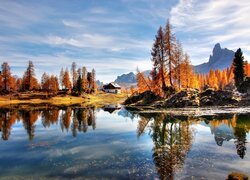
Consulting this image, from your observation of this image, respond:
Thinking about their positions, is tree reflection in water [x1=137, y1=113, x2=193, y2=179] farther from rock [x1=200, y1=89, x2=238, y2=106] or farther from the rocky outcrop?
rock [x1=200, y1=89, x2=238, y2=106]

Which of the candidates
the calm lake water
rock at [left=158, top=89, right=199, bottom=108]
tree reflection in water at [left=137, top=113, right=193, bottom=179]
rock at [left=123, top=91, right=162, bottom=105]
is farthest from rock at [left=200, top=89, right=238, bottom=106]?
the calm lake water

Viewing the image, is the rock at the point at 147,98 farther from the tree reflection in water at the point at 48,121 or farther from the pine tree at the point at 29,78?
the pine tree at the point at 29,78

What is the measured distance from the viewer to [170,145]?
928 inches

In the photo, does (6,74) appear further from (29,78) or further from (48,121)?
(48,121)

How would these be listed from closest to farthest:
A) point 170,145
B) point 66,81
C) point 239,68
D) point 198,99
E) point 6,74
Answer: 1. point 170,145
2. point 198,99
3. point 239,68
4. point 6,74
5. point 66,81

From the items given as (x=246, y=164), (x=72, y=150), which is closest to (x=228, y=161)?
(x=246, y=164)

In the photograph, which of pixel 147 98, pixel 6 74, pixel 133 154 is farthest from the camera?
pixel 6 74

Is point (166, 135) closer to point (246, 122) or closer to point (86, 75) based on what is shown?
point (246, 122)

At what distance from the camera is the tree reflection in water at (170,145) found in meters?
16.8

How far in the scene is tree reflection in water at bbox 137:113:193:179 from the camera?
16828 millimetres

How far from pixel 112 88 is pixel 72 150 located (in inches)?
6914

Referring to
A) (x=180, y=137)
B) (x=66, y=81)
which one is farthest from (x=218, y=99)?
(x=66, y=81)

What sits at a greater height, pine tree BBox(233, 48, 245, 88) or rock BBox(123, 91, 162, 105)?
pine tree BBox(233, 48, 245, 88)

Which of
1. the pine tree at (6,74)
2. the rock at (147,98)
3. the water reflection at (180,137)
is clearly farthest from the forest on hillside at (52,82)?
the water reflection at (180,137)
